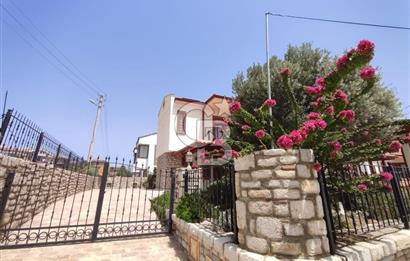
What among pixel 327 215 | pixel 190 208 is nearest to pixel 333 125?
pixel 327 215

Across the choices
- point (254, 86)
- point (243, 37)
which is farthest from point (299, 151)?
point (254, 86)

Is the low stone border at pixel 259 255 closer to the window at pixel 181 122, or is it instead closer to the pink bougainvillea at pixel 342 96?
the pink bougainvillea at pixel 342 96

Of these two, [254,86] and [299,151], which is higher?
[254,86]

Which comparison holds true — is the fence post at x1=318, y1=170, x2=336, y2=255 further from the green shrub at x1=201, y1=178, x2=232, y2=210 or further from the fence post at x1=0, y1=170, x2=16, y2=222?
the fence post at x1=0, y1=170, x2=16, y2=222

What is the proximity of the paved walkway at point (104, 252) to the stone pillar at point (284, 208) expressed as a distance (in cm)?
255

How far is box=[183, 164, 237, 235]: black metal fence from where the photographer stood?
371cm

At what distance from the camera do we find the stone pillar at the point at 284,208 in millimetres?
2410

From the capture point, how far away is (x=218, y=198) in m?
4.33

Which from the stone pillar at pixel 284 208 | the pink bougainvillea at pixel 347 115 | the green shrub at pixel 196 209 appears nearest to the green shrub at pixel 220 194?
the green shrub at pixel 196 209

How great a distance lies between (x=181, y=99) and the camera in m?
16.8

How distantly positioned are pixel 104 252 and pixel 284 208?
4147 mm

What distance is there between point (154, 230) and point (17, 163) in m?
4.11

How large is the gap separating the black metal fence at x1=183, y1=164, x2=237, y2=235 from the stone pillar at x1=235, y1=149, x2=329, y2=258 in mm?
731

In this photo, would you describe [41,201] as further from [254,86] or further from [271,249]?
[254,86]
